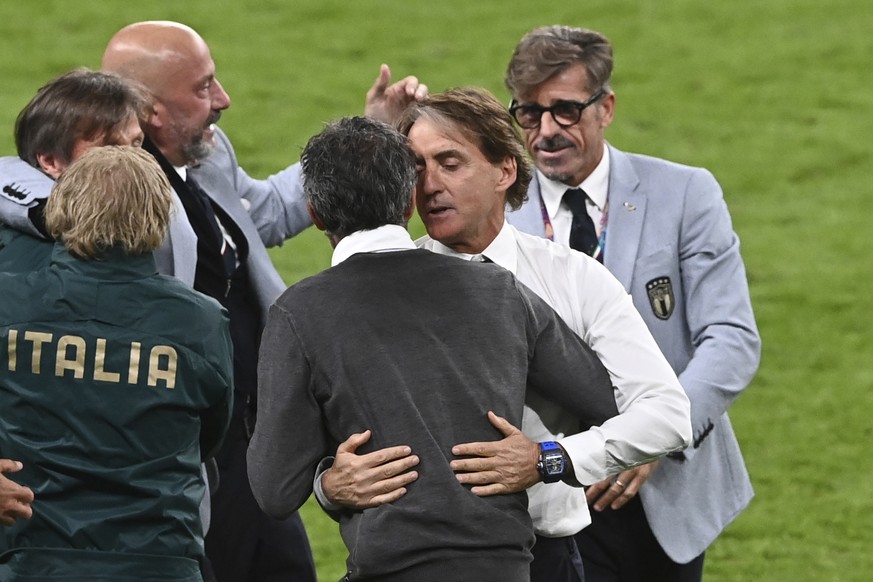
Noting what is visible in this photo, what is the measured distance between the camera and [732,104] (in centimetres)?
1135

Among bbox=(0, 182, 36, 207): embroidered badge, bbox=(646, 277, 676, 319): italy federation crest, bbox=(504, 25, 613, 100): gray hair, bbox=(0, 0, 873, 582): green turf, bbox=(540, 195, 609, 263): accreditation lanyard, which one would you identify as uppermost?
bbox=(504, 25, 613, 100): gray hair

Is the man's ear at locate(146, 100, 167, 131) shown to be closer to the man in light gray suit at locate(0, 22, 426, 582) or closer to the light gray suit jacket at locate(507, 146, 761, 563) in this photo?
the man in light gray suit at locate(0, 22, 426, 582)

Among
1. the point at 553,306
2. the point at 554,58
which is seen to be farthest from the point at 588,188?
the point at 553,306

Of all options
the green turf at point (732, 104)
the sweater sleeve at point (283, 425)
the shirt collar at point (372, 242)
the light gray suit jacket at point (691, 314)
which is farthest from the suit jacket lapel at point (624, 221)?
the green turf at point (732, 104)

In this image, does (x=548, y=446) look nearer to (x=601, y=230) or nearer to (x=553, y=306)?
(x=553, y=306)

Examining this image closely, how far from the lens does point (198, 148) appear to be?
15.1 feet

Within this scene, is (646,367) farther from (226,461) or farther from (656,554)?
(226,461)

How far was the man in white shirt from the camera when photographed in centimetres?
314


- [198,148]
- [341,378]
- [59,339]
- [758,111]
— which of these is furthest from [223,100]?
[758,111]

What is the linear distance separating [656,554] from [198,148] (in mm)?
1708

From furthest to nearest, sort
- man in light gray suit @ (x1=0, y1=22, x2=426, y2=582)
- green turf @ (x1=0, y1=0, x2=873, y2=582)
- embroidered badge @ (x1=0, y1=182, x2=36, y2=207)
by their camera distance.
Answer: green turf @ (x1=0, y1=0, x2=873, y2=582), man in light gray suit @ (x1=0, y1=22, x2=426, y2=582), embroidered badge @ (x1=0, y1=182, x2=36, y2=207)

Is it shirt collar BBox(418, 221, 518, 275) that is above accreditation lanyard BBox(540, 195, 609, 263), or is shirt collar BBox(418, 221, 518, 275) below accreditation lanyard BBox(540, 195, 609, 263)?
above

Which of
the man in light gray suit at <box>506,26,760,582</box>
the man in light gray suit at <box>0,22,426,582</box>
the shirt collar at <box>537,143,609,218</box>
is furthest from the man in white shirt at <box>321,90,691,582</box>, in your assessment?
the man in light gray suit at <box>0,22,426,582</box>

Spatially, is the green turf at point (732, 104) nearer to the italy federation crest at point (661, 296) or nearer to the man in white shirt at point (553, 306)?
the italy federation crest at point (661, 296)
